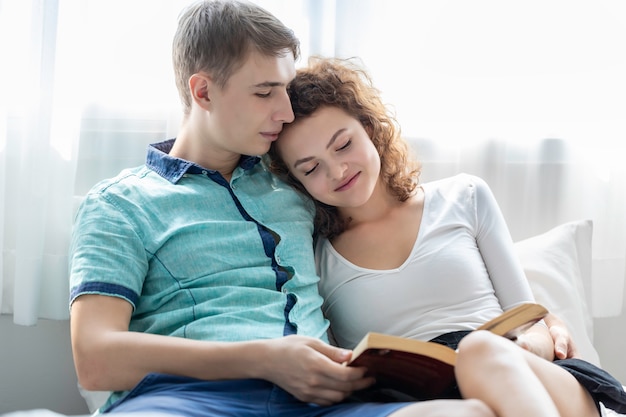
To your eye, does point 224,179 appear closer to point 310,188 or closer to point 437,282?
point 310,188

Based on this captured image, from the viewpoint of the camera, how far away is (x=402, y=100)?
193cm

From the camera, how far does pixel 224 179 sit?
1524 mm

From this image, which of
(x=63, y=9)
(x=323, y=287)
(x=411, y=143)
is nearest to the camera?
(x=323, y=287)

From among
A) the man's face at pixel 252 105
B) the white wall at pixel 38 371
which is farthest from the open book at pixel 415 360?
the white wall at pixel 38 371

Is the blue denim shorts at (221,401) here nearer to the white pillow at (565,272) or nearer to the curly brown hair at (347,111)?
the curly brown hair at (347,111)

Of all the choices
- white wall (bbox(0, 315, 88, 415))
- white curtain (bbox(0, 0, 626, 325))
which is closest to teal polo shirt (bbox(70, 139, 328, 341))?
white curtain (bbox(0, 0, 626, 325))

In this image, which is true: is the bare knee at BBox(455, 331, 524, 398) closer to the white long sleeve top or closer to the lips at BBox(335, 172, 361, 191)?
the white long sleeve top

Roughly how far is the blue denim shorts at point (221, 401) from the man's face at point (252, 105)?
50cm

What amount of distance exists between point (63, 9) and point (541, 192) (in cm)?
129

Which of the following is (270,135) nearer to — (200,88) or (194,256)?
(200,88)

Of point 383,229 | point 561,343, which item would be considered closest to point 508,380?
point 561,343

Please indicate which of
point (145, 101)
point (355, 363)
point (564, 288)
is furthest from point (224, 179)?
point (564, 288)

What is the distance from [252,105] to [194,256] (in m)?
0.32

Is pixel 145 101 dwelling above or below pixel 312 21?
below
